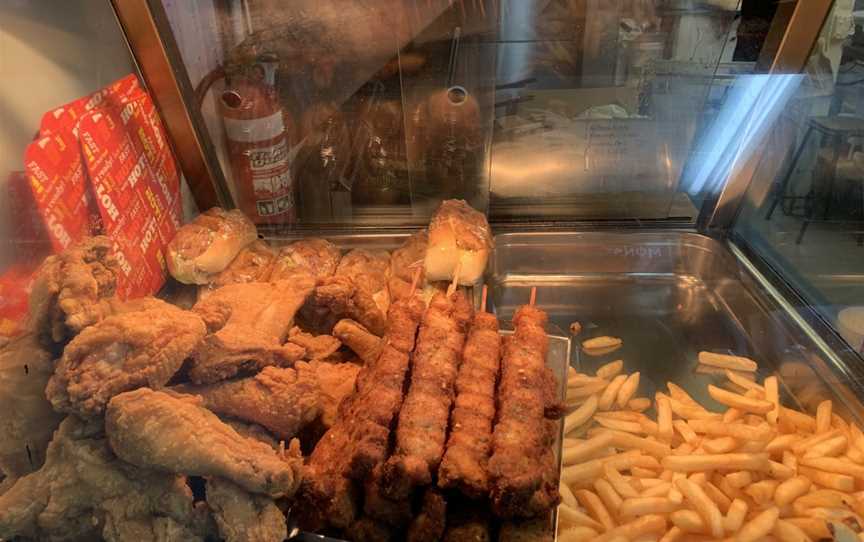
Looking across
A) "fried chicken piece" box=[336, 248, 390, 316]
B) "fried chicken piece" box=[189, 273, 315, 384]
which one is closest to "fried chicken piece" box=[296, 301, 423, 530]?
"fried chicken piece" box=[189, 273, 315, 384]

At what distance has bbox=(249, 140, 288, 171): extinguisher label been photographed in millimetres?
2857

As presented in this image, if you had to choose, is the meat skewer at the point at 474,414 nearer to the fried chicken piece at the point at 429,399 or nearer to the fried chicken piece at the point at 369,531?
the fried chicken piece at the point at 429,399

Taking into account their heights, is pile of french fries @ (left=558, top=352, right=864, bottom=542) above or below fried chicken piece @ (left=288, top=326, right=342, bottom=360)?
below

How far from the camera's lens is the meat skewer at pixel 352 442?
1616mm

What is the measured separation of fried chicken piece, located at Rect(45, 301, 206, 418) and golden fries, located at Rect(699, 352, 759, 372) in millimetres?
2026

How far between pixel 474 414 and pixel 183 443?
2.50 feet

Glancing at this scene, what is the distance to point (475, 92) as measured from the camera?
2.82 metres

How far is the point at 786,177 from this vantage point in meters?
3.01

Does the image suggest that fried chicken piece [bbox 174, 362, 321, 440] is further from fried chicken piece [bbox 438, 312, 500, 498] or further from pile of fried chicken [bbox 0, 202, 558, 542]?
fried chicken piece [bbox 438, 312, 500, 498]

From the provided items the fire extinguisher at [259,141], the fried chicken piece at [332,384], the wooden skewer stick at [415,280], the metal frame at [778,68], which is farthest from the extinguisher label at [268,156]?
the metal frame at [778,68]

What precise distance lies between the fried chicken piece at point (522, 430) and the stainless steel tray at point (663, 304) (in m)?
0.64

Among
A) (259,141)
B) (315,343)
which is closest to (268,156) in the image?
(259,141)

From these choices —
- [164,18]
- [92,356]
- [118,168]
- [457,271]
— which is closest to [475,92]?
[457,271]

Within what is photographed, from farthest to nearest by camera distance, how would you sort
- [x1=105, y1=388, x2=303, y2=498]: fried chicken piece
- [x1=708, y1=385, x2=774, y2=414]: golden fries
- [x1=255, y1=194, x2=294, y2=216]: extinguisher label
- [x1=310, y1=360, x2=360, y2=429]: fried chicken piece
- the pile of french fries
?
1. [x1=255, y1=194, x2=294, y2=216]: extinguisher label
2. [x1=708, y1=385, x2=774, y2=414]: golden fries
3. [x1=310, y1=360, x2=360, y2=429]: fried chicken piece
4. the pile of french fries
5. [x1=105, y1=388, x2=303, y2=498]: fried chicken piece
